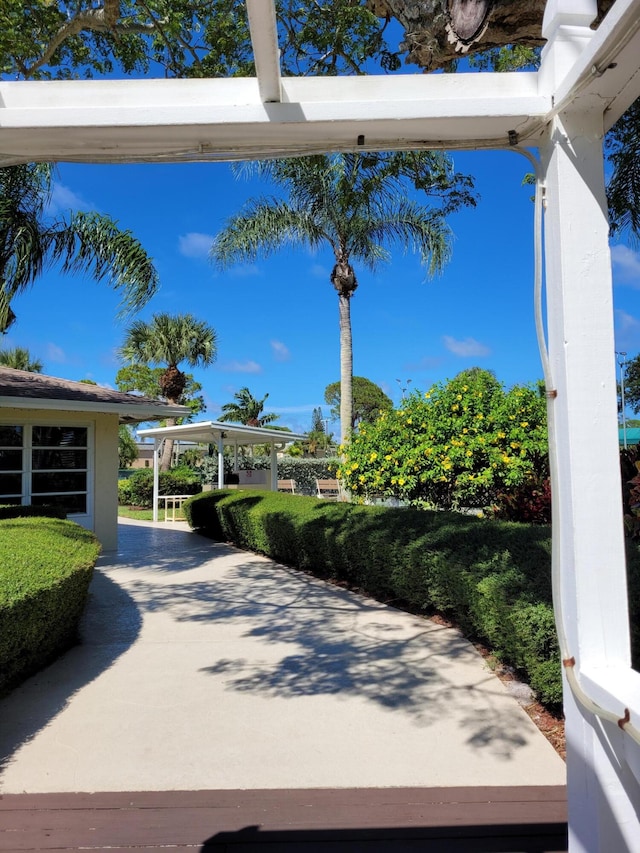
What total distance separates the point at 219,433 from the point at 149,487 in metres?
9.90

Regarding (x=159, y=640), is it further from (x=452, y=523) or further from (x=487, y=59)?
(x=487, y=59)

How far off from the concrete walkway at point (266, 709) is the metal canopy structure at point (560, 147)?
165 cm

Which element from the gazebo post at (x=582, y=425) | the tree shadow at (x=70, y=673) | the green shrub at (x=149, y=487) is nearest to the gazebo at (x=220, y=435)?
the green shrub at (x=149, y=487)

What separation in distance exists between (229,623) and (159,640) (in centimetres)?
82

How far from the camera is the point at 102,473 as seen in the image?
11.4 m

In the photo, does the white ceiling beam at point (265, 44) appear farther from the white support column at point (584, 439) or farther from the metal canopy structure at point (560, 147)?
the white support column at point (584, 439)

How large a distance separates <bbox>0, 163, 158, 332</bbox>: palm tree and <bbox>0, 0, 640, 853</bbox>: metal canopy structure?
8461mm

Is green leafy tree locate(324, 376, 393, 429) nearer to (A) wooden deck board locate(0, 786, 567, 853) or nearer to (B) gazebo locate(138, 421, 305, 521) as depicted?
(B) gazebo locate(138, 421, 305, 521)

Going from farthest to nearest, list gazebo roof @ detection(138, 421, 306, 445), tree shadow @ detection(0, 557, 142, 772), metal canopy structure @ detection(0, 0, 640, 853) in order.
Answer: gazebo roof @ detection(138, 421, 306, 445), tree shadow @ detection(0, 557, 142, 772), metal canopy structure @ detection(0, 0, 640, 853)

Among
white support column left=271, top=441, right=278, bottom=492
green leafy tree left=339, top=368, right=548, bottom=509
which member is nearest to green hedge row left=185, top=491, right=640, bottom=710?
green leafy tree left=339, top=368, right=548, bottom=509

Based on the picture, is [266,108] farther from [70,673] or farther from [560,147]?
[70,673]

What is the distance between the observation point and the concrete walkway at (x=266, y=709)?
10.3 feet

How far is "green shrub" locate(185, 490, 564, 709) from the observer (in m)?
3.83

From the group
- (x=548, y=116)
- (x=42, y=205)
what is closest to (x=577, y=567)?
(x=548, y=116)
